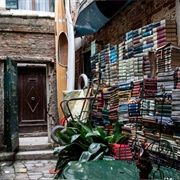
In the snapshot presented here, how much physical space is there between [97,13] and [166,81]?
268 cm

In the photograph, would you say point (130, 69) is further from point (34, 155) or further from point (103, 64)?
point (34, 155)

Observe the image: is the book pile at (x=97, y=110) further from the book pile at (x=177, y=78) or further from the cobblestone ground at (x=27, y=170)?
the book pile at (x=177, y=78)

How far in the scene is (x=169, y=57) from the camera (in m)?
→ 3.68

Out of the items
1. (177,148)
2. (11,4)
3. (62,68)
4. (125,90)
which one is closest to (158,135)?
(177,148)

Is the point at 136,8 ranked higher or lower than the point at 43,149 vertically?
higher

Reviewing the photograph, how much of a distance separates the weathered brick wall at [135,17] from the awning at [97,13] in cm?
16

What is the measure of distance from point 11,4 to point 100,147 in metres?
6.24

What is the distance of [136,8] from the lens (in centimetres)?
528

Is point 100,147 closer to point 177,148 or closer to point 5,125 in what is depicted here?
point 177,148

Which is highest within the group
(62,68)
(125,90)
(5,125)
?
(62,68)

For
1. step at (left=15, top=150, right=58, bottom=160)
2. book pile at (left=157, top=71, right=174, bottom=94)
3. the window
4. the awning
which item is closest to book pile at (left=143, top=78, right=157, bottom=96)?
book pile at (left=157, top=71, right=174, bottom=94)

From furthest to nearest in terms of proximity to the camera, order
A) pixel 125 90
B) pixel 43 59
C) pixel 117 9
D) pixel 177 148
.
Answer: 1. pixel 43 59
2. pixel 117 9
3. pixel 125 90
4. pixel 177 148

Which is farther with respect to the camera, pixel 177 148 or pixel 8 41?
pixel 8 41

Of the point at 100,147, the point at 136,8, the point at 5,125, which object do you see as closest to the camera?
the point at 100,147
